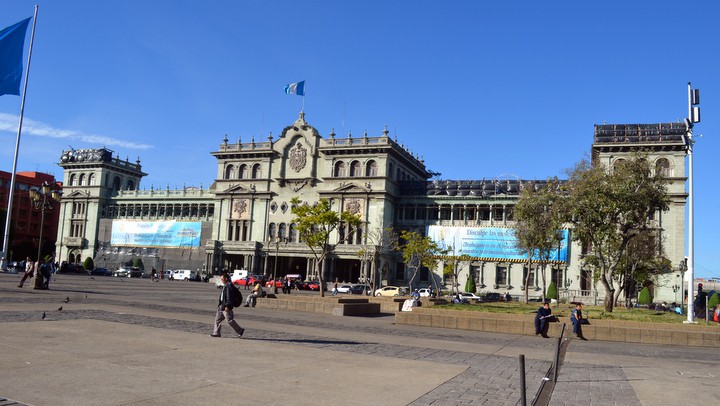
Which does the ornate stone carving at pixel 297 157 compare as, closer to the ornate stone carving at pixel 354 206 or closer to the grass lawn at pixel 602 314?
the ornate stone carving at pixel 354 206

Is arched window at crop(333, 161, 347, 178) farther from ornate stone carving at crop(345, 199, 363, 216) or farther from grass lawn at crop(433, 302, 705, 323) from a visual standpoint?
grass lawn at crop(433, 302, 705, 323)

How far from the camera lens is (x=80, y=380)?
900cm

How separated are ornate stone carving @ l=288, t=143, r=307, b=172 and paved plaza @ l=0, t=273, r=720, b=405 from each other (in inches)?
2547

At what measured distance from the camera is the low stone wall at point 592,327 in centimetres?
2181

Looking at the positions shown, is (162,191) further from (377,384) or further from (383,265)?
(377,384)

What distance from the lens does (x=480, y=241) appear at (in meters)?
73.8

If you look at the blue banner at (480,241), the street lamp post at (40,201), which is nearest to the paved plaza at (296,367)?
the street lamp post at (40,201)

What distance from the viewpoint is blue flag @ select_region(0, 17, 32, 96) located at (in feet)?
99.5

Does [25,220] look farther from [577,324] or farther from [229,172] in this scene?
[577,324]

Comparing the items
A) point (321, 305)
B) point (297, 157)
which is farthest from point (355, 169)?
point (321, 305)

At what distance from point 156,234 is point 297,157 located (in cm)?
2690

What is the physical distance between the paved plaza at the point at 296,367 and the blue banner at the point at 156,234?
72.6 meters

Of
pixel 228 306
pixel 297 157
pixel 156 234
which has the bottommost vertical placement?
pixel 228 306

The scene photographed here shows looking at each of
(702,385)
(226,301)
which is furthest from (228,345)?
(702,385)
